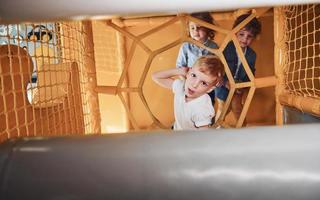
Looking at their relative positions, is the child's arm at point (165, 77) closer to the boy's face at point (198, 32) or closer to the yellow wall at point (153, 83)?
the yellow wall at point (153, 83)

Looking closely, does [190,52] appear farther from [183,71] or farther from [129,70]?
[129,70]

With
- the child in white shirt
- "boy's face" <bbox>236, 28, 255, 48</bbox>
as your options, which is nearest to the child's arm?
the child in white shirt

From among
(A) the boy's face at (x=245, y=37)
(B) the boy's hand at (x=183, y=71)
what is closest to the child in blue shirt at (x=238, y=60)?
(A) the boy's face at (x=245, y=37)

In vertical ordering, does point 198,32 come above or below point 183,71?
above

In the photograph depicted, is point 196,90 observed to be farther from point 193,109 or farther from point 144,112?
point 144,112

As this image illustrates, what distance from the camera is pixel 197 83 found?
3.35ft

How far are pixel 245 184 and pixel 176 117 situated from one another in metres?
0.86

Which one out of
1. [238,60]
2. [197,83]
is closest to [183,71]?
[197,83]

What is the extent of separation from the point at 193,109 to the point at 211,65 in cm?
15

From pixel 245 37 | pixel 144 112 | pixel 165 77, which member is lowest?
pixel 144 112

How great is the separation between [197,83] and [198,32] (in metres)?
0.16

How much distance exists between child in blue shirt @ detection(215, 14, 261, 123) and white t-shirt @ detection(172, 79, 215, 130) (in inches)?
1.2

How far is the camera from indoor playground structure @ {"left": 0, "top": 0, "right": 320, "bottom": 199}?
0.21m

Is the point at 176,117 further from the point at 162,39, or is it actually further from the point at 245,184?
the point at 245,184
